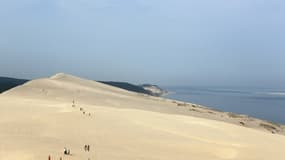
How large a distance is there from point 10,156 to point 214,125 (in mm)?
17724

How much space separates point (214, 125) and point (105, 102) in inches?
762

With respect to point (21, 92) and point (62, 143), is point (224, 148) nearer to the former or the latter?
point (62, 143)

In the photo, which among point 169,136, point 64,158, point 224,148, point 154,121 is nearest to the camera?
point 64,158

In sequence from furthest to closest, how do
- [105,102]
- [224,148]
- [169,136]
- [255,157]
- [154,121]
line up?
[105,102], [154,121], [169,136], [224,148], [255,157]

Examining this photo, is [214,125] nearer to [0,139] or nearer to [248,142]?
[248,142]

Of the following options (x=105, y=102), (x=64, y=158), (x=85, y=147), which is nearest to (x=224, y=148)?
(x=85, y=147)

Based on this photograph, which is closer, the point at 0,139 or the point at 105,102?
the point at 0,139

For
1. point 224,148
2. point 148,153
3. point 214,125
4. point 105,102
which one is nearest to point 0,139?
point 148,153

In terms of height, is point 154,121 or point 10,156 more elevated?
point 154,121

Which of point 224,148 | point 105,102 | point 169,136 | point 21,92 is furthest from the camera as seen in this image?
point 21,92

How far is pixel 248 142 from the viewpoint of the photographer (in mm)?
25469

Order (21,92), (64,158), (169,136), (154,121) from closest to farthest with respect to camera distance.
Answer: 1. (64,158)
2. (169,136)
3. (154,121)
4. (21,92)

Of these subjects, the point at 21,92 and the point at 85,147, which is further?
the point at 21,92

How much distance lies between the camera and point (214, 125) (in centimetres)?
3181
